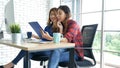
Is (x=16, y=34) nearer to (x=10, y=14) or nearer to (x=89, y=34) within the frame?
(x=10, y=14)

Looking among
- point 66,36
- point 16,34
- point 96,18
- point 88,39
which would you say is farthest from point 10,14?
point 96,18

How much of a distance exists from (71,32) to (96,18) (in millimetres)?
1900

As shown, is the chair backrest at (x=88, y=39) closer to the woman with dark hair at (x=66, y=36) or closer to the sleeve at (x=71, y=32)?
the woman with dark hair at (x=66, y=36)

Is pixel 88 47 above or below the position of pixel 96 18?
below

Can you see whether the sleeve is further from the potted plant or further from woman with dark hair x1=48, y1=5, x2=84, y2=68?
the potted plant

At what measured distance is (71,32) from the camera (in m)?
2.15

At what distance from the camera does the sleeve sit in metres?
2.10

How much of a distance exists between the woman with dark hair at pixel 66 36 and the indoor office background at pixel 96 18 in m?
1.29

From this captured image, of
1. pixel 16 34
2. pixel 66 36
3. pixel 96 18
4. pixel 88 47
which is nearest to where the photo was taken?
pixel 16 34

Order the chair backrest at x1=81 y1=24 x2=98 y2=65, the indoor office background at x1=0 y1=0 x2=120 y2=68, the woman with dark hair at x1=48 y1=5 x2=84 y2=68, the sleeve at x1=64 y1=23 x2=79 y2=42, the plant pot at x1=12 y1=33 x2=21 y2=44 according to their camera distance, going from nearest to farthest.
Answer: the plant pot at x1=12 y1=33 x2=21 y2=44
the woman with dark hair at x1=48 y1=5 x2=84 y2=68
the sleeve at x1=64 y1=23 x2=79 y2=42
the chair backrest at x1=81 y1=24 x2=98 y2=65
the indoor office background at x1=0 y1=0 x2=120 y2=68

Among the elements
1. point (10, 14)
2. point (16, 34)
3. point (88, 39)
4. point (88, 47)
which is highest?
point (10, 14)

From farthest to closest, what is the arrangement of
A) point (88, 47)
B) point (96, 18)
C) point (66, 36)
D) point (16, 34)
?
1. point (96, 18)
2. point (88, 47)
3. point (66, 36)
4. point (16, 34)

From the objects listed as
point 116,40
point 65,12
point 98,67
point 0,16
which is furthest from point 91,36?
point 0,16

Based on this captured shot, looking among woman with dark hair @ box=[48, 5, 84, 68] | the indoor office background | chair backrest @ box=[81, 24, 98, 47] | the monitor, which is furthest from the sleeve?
the indoor office background
